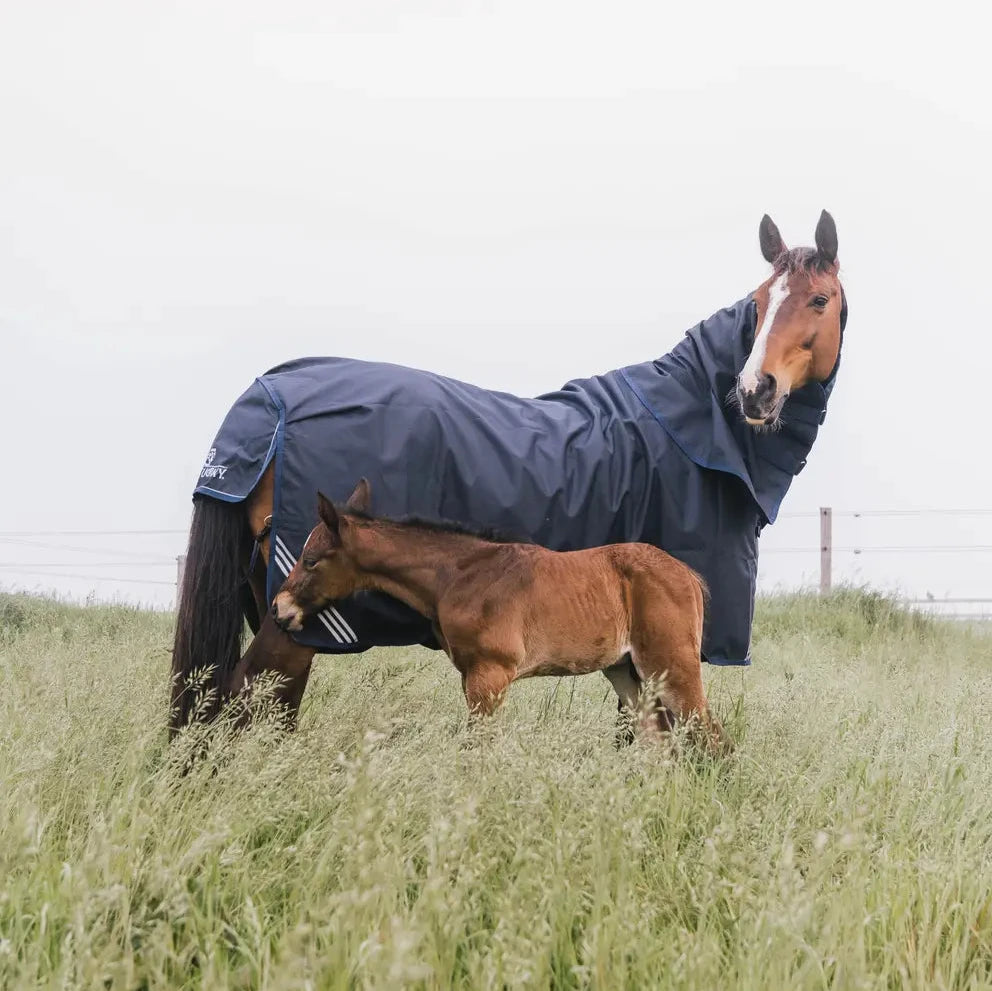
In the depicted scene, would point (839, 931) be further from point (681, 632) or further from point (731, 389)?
point (731, 389)

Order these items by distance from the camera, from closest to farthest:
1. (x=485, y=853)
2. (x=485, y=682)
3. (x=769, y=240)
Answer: (x=485, y=853) → (x=485, y=682) → (x=769, y=240)

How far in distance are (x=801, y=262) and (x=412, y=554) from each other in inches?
86.6

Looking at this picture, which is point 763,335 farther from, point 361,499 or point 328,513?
point 328,513

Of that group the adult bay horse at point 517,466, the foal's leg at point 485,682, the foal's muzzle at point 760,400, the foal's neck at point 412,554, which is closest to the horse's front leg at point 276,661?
the adult bay horse at point 517,466

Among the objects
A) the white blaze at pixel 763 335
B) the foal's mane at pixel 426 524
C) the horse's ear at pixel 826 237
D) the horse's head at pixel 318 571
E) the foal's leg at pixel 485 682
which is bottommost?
the foal's leg at pixel 485 682

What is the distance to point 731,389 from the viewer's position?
178 inches

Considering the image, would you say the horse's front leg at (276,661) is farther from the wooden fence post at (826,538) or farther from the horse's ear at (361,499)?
the wooden fence post at (826,538)

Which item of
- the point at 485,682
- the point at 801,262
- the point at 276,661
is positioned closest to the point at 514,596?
the point at 485,682

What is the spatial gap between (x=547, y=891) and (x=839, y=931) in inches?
33.4

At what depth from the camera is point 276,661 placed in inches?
165

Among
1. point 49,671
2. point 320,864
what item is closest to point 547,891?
point 320,864

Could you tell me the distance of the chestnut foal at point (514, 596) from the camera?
4031mm

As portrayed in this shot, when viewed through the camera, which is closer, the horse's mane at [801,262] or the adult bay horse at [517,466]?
the adult bay horse at [517,466]

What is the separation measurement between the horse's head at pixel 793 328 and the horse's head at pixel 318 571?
171cm
